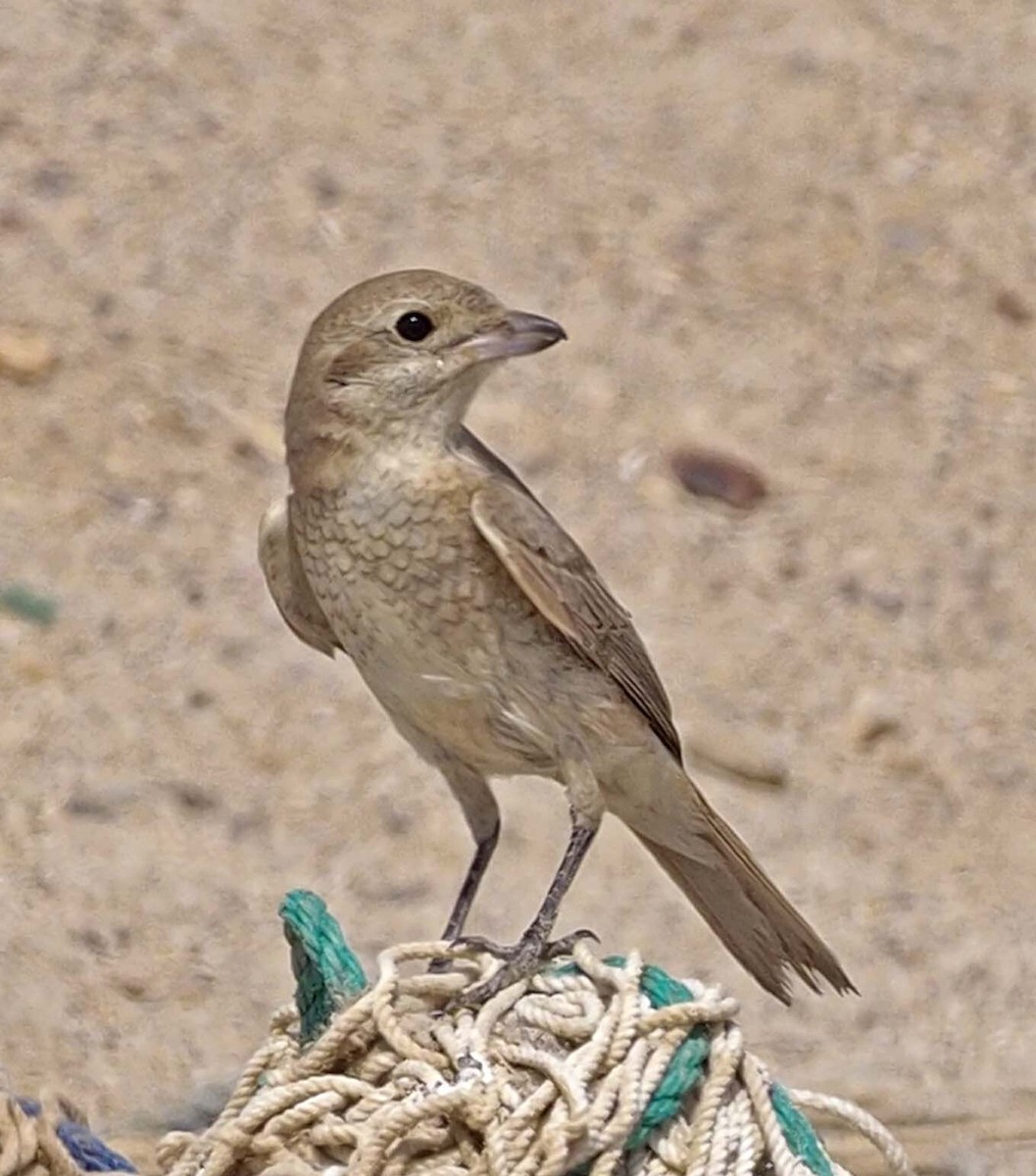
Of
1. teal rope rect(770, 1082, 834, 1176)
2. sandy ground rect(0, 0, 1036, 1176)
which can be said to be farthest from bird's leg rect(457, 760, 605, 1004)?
sandy ground rect(0, 0, 1036, 1176)

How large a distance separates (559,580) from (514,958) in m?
0.80

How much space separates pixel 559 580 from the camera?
3811 mm

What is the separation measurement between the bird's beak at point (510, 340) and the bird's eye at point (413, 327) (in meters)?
0.06

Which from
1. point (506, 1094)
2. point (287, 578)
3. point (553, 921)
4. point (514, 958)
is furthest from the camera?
point (287, 578)

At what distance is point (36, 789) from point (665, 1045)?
131 inches

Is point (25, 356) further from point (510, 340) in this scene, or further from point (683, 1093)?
point (683, 1093)

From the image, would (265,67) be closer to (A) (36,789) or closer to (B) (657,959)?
(A) (36,789)

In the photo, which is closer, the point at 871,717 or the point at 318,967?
the point at 318,967

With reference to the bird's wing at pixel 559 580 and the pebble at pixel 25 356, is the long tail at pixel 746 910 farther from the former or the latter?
the pebble at pixel 25 356

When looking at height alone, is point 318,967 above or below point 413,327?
below

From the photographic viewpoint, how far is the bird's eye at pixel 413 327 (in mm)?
3852

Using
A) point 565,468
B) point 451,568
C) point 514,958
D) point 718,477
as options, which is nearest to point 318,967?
point 514,958

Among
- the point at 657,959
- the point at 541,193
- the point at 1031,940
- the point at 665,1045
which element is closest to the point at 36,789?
the point at 657,959

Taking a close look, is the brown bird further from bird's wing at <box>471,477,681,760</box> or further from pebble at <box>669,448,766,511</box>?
pebble at <box>669,448,766,511</box>
